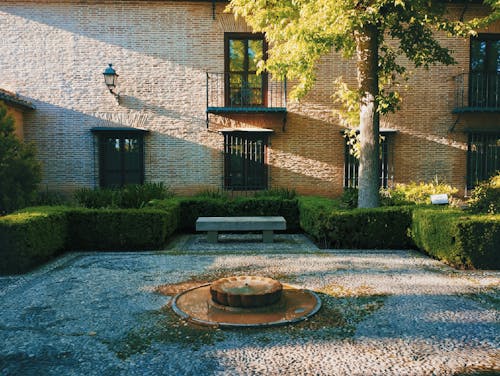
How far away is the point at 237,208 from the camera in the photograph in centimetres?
1047

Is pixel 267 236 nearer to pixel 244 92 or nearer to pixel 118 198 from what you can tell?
pixel 118 198

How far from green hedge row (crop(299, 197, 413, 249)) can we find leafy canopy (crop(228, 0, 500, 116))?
2332mm

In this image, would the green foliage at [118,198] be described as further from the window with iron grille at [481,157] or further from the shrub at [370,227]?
the window with iron grille at [481,157]

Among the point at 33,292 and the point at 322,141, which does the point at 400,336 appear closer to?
the point at 33,292

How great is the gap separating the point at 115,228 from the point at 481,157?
1143 centimetres

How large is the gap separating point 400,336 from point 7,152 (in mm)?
8460

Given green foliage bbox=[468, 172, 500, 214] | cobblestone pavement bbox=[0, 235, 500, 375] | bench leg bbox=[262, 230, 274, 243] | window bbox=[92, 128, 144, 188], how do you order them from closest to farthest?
1. cobblestone pavement bbox=[0, 235, 500, 375]
2. green foliage bbox=[468, 172, 500, 214]
3. bench leg bbox=[262, 230, 274, 243]
4. window bbox=[92, 128, 144, 188]

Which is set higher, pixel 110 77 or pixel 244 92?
pixel 110 77

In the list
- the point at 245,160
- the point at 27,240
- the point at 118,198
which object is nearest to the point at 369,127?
the point at 245,160

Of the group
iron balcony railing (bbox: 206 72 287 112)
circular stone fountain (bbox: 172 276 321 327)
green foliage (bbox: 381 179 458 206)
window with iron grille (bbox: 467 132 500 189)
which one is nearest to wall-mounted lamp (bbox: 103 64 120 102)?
iron balcony railing (bbox: 206 72 287 112)

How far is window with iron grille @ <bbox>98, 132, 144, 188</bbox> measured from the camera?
12289 millimetres

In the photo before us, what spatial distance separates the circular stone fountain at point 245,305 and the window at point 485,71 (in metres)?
10.8

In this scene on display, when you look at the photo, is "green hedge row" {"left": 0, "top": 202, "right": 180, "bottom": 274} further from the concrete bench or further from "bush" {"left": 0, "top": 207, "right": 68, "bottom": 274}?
the concrete bench

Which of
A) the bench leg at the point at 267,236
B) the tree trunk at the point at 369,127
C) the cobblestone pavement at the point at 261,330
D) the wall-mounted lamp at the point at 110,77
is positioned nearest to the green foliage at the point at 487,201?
the cobblestone pavement at the point at 261,330
